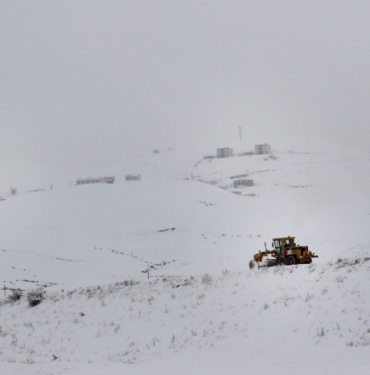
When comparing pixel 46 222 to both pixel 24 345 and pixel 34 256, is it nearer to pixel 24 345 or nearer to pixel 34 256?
pixel 34 256

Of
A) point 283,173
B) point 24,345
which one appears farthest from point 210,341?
point 283,173

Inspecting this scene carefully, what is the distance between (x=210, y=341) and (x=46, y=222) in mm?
60501

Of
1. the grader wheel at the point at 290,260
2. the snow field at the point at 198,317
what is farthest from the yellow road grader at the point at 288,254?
the snow field at the point at 198,317

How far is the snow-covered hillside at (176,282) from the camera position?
12750mm

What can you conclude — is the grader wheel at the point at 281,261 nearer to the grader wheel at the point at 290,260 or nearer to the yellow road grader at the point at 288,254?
the yellow road grader at the point at 288,254

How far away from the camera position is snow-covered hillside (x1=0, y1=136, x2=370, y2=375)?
12.8 meters

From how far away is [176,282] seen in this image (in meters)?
24.0

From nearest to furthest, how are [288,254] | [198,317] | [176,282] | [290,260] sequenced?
[198,317] → [176,282] → [290,260] → [288,254]

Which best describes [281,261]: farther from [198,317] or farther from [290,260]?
[198,317]

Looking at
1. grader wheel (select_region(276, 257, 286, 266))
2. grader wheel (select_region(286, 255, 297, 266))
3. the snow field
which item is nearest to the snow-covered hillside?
the snow field

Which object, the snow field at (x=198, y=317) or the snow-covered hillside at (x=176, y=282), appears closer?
the snow-covered hillside at (x=176, y=282)

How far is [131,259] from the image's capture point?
49344 millimetres

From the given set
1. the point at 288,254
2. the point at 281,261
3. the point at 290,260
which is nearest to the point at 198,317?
the point at 290,260

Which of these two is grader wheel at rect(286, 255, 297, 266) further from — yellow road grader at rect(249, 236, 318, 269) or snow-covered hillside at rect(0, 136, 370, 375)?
snow-covered hillside at rect(0, 136, 370, 375)
